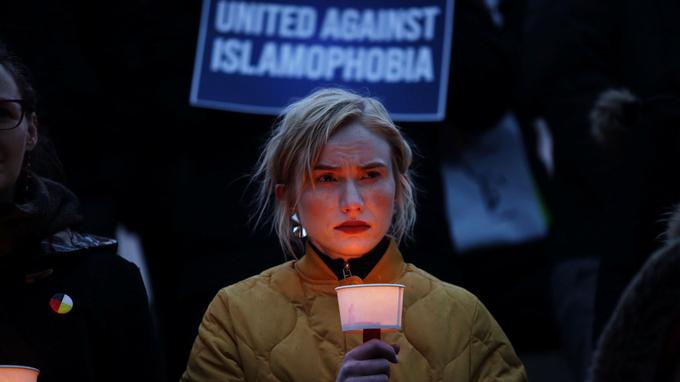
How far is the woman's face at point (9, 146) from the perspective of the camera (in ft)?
12.9

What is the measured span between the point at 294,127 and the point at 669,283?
5.14ft

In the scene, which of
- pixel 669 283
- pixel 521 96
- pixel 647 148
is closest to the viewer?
pixel 669 283

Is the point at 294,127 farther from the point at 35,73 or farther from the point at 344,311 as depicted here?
the point at 35,73

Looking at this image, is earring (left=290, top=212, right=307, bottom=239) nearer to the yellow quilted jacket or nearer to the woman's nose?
the yellow quilted jacket

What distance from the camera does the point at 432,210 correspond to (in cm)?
546

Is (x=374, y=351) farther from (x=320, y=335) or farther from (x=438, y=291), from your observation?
(x=438, y=291)

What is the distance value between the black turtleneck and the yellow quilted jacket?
1cm

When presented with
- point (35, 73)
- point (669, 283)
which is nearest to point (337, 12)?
point (35, 73)

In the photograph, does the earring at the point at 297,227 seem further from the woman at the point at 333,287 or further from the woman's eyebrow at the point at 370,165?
the woman's eyebrow at the point at 370,165

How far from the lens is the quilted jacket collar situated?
13.4ft

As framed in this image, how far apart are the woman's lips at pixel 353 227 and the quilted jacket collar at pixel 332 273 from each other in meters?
0.12

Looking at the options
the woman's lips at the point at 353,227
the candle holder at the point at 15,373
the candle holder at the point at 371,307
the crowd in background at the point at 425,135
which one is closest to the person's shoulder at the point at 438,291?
the woman's lips at the point at 353,227

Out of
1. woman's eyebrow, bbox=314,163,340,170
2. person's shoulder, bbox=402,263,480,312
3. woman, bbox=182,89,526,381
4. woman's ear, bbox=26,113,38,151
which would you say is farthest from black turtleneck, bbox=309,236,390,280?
woman's ear, bbox=26,113,38,151

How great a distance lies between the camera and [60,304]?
3.87 meters
